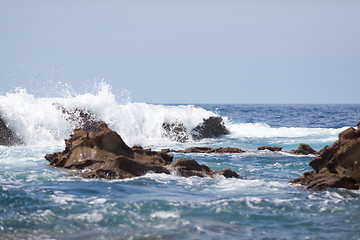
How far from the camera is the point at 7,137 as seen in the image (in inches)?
573

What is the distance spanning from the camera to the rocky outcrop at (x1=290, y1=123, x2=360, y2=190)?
291 inches

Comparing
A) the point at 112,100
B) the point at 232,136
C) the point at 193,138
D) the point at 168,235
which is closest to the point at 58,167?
the point at 168,235

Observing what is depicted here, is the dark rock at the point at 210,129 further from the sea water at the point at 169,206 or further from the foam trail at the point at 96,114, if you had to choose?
the sea water at the point at 169,206

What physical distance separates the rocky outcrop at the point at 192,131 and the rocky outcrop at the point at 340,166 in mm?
11528

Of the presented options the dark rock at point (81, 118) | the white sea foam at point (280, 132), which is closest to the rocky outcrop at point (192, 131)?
the white sea foam at point (280, 132)

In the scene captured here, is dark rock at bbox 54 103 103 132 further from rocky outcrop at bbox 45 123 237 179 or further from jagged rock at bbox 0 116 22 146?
rocky outcrop at bbox 45 123 237 179

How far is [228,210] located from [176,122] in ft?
46.2

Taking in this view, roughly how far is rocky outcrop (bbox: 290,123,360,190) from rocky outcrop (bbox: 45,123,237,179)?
170 centimetres

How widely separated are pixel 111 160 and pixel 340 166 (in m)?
3.92

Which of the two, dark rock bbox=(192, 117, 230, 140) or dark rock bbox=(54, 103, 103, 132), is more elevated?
dark rock bbox=(54, 103, 103, 132)

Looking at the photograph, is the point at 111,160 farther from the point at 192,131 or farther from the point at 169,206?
the point at 192,131

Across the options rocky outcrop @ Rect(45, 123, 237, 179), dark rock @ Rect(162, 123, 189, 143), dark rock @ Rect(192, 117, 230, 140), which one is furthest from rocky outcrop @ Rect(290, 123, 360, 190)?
dark rock @ Rect(192, 117, 230, 140)

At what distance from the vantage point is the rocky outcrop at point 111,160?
27.7ft

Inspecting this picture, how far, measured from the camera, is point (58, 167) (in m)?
9.41
